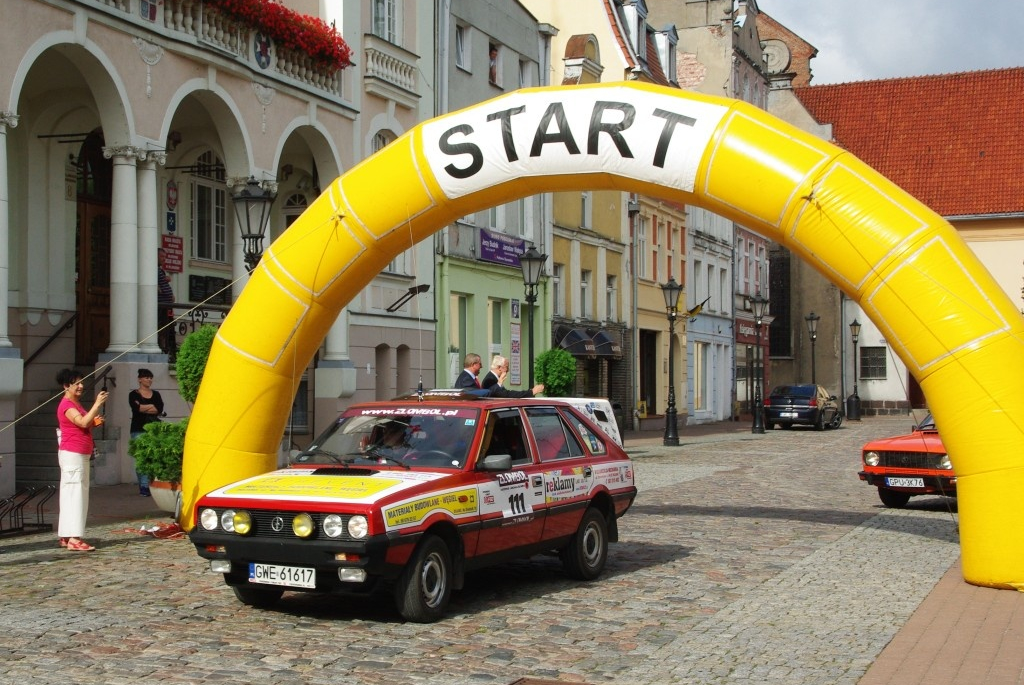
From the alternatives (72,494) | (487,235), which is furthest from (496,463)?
(487,235)

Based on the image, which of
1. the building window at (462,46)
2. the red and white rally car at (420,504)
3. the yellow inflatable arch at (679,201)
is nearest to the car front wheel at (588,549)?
the red and white rally car at (420,504)

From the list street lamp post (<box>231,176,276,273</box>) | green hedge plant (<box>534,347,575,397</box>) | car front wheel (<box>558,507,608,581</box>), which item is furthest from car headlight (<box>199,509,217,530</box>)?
green hedge plant (<box>534,347,575,397</box>)

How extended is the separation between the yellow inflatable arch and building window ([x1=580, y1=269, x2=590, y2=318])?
27.3 metres

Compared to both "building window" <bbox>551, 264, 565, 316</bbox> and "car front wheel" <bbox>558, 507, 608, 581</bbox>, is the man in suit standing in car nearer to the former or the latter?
"car front wheel" <bbox>558, 507, 608, 581</bbox>

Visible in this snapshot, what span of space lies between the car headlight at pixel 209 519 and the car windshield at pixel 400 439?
1.14 meters

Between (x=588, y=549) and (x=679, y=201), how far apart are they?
3.46m

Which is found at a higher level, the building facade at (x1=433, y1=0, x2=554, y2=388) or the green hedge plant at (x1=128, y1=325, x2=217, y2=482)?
the building facade at (x1=433, y1=0, x2=554, y2=388)

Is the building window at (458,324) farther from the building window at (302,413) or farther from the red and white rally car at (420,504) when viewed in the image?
the red and white rally car at (420,504)

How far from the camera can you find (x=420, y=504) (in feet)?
29.8

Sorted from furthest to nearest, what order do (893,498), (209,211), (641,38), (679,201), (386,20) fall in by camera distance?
(641,38)
(386,20)
(209,211)
(893,498)
(679,201)

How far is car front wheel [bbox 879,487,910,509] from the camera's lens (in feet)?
57.2

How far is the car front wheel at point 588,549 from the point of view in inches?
441

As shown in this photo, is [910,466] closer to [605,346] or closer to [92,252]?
[92,252]

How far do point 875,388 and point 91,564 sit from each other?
54.2 m
